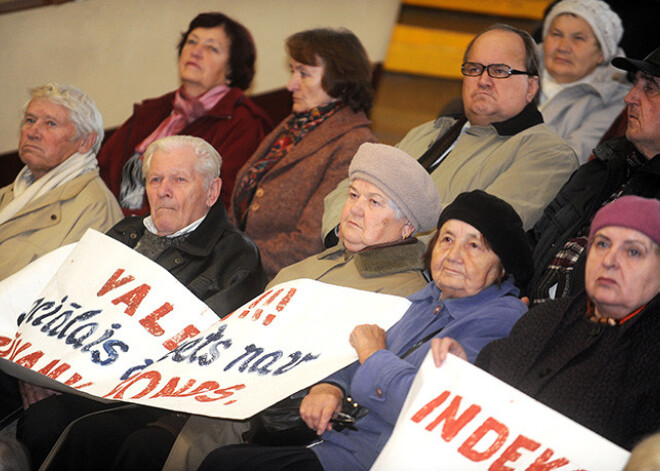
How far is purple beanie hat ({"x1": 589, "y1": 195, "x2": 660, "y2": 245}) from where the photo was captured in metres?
2.03

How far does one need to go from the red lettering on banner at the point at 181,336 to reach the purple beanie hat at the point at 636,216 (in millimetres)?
1370

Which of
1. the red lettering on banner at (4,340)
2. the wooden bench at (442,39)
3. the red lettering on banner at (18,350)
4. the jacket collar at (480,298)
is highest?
the wooden bench at (442,39)

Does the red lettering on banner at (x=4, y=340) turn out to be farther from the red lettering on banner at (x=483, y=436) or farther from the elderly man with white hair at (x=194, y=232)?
the red lettering on banner at (x=483, y=436)

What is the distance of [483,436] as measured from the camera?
1956mm

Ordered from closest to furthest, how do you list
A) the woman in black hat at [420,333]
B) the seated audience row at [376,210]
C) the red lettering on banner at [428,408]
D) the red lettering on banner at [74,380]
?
the red lettering on banner at [428,408], the seated audience row at [376,210], the woman in black hat at [420,333], the red lettering on banner at [74,380]

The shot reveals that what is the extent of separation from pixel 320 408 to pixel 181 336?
0.70 m

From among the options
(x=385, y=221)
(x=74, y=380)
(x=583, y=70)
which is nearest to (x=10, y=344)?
(x=74, y=380)

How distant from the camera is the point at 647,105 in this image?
282 cm

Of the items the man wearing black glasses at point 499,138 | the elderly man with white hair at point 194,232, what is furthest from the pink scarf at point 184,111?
the man wearing black glasses at point 499,138

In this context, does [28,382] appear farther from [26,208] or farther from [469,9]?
[469,9]

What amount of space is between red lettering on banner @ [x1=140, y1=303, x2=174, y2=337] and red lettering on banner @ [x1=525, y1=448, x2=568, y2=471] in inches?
53.8

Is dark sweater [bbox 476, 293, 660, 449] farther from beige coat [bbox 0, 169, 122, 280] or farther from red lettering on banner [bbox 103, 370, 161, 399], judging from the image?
beige coat [bbox 0, 169, 122, 280]

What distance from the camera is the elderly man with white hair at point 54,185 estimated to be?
3553mm

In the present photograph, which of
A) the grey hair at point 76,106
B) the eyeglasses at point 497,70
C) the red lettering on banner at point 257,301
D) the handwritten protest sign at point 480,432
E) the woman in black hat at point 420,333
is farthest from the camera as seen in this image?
the grey hair at point 76,106
